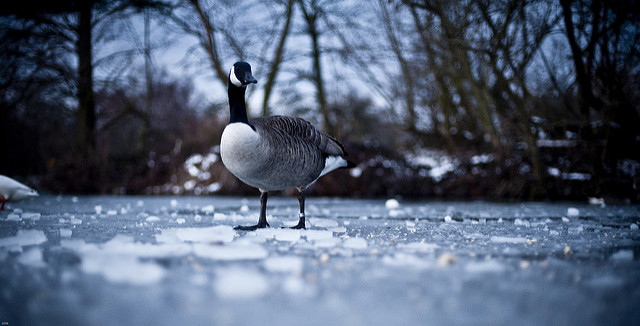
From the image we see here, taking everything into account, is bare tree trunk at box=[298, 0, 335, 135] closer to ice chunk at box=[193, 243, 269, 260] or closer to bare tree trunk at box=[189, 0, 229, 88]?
bare tree trunk at box=[189, 0, 229, 88]

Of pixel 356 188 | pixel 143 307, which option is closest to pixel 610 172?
pixel 356 188

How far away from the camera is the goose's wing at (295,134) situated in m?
3.88

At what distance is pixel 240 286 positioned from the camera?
5.40ft

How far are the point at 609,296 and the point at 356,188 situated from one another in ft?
31.1

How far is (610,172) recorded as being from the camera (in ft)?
27.2

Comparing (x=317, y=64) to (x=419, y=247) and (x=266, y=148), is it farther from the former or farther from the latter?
(x=419, y=247)

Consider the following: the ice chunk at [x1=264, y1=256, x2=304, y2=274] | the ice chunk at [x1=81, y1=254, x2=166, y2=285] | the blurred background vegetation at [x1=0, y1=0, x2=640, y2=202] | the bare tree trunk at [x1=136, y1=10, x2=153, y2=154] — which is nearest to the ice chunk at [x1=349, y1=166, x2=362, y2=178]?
the blurred background vegetation at [x1=0, y1=0, x2=640, y2=202]

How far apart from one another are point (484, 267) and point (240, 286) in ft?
3.68

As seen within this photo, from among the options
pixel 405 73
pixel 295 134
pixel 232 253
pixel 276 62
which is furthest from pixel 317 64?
pixel 232 253

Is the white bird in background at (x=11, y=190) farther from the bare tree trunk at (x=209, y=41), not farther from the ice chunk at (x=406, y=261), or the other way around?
the bare tree trunk at (x=209, y=41)

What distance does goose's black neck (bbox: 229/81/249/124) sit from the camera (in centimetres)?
377

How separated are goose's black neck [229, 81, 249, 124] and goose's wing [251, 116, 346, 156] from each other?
0.13 m

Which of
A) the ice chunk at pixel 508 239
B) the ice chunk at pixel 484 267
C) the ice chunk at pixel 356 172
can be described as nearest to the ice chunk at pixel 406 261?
the ice chunk at pixel 484 267

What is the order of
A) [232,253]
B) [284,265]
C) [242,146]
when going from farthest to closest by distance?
[242,146], [232,253], [284,265]
